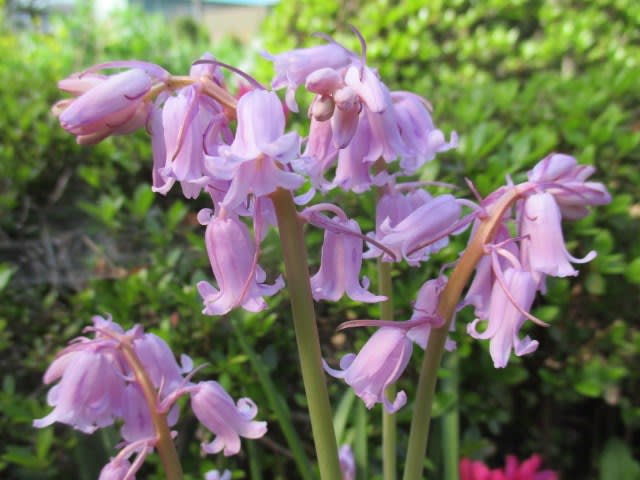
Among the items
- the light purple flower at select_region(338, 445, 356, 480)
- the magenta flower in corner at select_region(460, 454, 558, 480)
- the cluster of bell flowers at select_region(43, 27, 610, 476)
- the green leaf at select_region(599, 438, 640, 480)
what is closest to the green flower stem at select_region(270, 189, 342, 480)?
the cluster of bell flowers at select_region(43, 27, 610, 476)

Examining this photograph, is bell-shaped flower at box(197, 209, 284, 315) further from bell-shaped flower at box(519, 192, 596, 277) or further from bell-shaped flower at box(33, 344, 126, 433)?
bell-shaped flower at box(519, 192, 596, 277)

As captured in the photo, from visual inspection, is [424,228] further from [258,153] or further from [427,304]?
[258,153]

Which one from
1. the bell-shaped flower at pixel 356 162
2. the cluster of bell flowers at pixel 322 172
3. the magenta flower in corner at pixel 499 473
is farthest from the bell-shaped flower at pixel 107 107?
the magenta flower in corner at pixel 499 473

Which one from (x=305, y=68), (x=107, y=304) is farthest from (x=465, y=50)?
(x=305, y=68)

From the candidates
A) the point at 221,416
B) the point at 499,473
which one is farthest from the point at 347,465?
the point at 221,416

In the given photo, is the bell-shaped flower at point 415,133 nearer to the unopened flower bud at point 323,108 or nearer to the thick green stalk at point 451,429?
the unopened flower bud at point 323,108

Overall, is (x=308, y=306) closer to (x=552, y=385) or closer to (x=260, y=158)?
(x=260, y=158)
